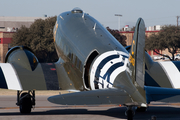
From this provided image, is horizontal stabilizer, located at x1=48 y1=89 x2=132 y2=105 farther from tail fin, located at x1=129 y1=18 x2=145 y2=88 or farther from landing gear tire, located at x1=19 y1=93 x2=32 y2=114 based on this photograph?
landing gear tire, located at x1=19 y1=93 x2=32 y2=114

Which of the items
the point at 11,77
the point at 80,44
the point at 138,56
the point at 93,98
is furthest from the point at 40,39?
the point at 138,56

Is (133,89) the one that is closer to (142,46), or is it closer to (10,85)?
(142,46)

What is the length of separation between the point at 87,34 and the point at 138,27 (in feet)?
19.1

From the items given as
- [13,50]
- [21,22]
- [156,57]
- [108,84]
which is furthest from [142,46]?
[21,22]

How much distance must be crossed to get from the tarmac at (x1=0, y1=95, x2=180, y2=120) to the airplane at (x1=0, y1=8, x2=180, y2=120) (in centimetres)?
88

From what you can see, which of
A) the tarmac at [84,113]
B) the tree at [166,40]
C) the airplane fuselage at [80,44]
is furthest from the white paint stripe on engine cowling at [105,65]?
the tree at [166,40]

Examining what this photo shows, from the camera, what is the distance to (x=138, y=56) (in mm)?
11211

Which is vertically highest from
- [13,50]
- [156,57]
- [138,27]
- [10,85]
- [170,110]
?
[138,27]

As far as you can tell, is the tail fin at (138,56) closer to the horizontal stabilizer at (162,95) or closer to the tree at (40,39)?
the horizontal stabilizer at (162,95)

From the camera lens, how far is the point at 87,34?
1691 cm

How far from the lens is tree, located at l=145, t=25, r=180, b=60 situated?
79.9m

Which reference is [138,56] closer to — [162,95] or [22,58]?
[162,95]

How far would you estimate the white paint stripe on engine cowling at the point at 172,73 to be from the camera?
52.5 ft

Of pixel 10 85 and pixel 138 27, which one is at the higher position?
pixel 138 27
